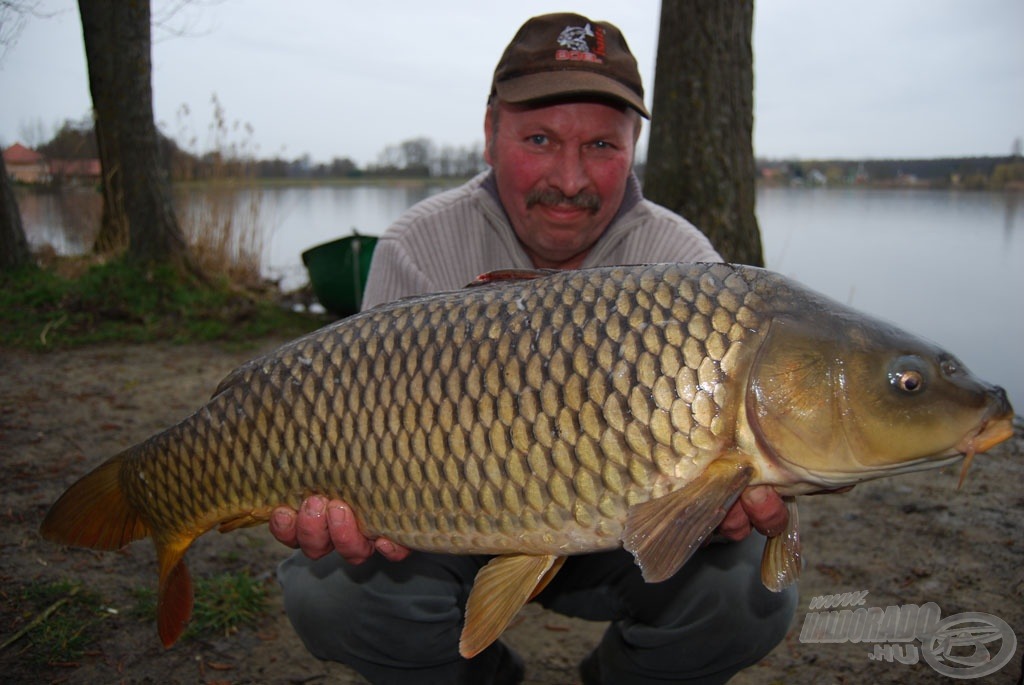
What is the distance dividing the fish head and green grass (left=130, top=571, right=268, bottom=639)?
4.66ft

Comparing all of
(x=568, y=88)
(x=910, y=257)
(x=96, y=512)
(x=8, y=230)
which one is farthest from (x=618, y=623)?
(x=910, y=257)

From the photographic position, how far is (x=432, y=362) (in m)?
1.23

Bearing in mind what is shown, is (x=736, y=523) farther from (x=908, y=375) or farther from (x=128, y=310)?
(x=128, y=310)

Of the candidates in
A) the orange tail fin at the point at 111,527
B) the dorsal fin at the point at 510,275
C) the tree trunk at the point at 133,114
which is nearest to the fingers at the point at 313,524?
the orange tail fin at the point at 111,527

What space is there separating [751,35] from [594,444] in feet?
10.3

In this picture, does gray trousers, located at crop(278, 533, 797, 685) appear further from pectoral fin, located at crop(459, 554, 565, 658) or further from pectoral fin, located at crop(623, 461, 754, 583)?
pectoral fin, located at crop(623, 461, 754, 583)

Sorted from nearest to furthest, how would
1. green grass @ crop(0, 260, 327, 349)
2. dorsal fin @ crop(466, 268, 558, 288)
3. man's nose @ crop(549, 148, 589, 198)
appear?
dorsal fin @ crop(466, 268, 558, 288), man's nose @ crop(549, 148, 589, 198), green grass @ crop(0, 260, 327, 349)

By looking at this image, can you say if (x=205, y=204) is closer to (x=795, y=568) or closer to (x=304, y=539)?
(x=304, y=539)

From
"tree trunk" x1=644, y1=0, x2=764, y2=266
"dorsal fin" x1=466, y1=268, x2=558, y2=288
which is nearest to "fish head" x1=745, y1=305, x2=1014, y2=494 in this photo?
"dorsal fin" x1=466, y1=268, x2=558, y2=288

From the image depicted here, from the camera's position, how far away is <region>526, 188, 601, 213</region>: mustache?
1829mm

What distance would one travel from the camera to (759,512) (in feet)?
4.03

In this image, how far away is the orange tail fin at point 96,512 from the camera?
145 cm

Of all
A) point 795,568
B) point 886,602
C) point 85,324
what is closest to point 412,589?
point 795,568

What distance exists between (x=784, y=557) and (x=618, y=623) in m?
0.53
